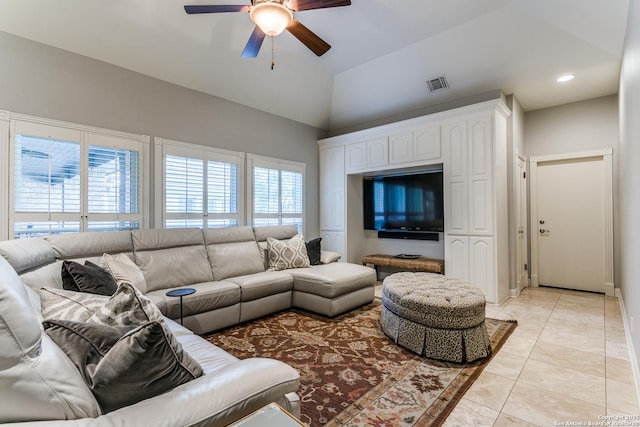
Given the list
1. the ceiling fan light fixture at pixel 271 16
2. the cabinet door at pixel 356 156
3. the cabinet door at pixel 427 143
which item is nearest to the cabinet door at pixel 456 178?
the cabinet door at pixel 427 143

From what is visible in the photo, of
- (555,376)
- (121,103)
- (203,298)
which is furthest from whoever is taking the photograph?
(121,103)

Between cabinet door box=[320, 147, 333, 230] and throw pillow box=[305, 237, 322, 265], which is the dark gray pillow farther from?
cabinet door box=[320, 147, 333, 230]

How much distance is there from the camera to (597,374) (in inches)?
88.4

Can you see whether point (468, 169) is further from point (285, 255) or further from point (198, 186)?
point (198, 186)

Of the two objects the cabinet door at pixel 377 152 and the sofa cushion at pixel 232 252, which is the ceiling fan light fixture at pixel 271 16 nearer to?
the sofa cushion at pixel 232 252

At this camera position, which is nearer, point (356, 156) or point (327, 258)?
point (327, 258)

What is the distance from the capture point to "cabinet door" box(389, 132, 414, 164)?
4.59 metres

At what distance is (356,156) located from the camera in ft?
17.3

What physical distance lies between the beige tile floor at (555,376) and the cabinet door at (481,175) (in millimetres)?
1128

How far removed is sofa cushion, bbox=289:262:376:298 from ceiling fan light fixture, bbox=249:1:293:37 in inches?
97.8

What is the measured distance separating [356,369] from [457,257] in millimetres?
2507

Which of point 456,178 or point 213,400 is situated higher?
point 456,178

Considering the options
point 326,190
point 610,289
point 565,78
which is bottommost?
point 610,289

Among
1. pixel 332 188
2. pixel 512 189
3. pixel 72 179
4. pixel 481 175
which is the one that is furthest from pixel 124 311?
pixel 512 189
